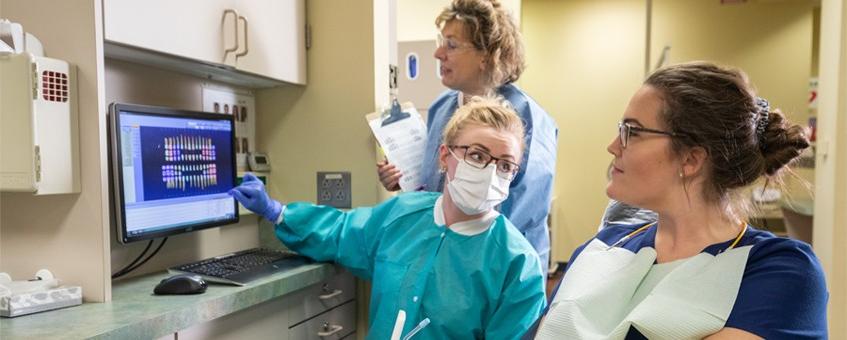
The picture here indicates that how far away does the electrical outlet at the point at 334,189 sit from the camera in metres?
2.05

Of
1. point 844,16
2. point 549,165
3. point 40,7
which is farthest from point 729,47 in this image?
point 40,7

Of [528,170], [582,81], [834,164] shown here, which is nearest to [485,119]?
[528,170]

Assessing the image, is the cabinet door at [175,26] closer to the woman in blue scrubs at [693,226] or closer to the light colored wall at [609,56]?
the woman in blue scrubs at [693,226]

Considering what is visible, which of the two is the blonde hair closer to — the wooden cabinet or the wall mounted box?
the wooden cabinet

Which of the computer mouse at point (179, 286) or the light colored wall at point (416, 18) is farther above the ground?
the light colored wall at point (416, 18)

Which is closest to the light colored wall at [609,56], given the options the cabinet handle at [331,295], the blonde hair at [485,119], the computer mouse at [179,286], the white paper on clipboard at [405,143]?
the white paper on clipboard at [405,143]

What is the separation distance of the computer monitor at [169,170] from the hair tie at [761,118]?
4.29 feet

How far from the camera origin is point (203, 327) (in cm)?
133

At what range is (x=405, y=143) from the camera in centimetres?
198

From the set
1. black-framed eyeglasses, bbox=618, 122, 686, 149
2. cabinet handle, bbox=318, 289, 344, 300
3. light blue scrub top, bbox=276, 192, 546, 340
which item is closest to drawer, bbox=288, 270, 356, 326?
cabinet handle, bbox=318, 289, 344, 300

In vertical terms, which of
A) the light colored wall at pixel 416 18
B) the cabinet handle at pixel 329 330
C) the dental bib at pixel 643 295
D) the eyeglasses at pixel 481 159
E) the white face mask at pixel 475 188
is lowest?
the cabinet handle at pixel 329 330

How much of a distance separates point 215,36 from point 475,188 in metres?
0.83

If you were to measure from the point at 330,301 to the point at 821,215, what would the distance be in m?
2.65

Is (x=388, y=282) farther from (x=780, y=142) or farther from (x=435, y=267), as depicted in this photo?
(x=780, y=142)
